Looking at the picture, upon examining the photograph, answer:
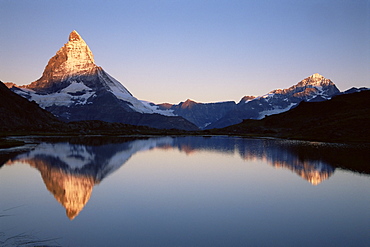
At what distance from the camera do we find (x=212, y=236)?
23188mm

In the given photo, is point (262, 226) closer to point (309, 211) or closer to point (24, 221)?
point (309, 211)

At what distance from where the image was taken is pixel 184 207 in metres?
31.5

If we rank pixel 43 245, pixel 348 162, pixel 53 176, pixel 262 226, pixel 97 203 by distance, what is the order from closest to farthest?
1. pixel 43 245
2. pixel 262 226
3. pixel 97 203
4. pixel 53 176
5. pixel 348 162

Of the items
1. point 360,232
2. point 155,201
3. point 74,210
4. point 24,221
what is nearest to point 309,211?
point 360,232

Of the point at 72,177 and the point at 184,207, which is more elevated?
→ the point at 72,177

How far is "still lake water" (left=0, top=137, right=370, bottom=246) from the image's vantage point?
2303cm

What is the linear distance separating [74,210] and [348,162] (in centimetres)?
5768

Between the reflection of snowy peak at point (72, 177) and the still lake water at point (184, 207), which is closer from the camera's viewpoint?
the still lake water at point (184, 207)

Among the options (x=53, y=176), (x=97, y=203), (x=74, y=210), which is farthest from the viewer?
(x=53, y=176)

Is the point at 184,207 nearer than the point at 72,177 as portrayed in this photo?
Yes

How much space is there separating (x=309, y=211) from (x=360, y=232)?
627 centimetres

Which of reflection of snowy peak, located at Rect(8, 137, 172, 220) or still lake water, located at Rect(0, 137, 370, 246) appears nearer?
still lake water, located at Rect(0, 137, 370, 246)

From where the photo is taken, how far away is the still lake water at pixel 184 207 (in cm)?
2303

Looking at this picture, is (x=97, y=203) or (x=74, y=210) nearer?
(x=74, y=210)
